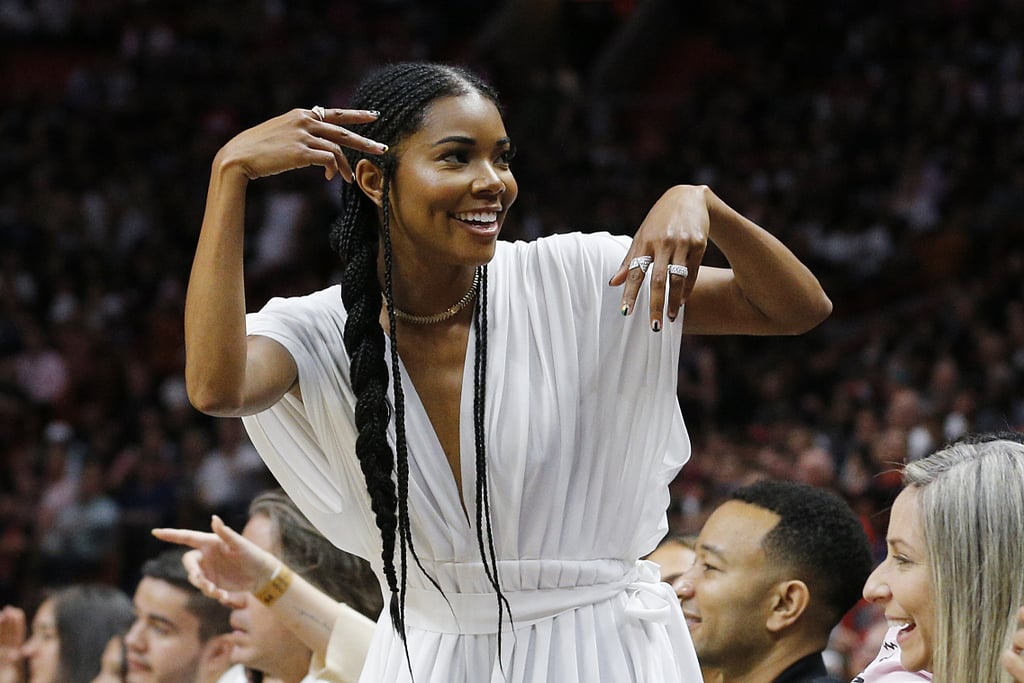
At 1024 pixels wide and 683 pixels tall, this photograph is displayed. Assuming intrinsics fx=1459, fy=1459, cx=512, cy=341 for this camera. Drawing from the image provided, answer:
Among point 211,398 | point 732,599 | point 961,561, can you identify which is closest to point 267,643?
point 732,599

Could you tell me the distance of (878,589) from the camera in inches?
102

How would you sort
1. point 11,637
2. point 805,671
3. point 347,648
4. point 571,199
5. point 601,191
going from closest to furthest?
1. point 805,671
2. point 347,648
3. point 11,637
4. point 571,199
5. point 601,191

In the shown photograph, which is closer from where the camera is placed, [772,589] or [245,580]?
[772,589]

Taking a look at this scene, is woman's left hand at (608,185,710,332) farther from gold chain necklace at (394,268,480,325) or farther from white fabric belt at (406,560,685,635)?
white fabric belt at (406,560,685,635)

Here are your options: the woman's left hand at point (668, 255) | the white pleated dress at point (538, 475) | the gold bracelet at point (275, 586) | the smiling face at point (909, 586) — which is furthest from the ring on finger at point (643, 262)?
the gold bracelet at point (275, 586)

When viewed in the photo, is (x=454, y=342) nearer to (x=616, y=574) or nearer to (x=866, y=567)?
(x=616, y=574)

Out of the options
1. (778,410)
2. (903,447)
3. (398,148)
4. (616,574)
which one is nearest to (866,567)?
(616,574)

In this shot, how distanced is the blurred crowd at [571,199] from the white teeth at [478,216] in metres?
4.25

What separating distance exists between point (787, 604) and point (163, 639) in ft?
5.71

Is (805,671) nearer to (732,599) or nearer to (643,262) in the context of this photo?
(732,599)

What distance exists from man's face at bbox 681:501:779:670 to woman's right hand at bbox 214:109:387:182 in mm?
1368

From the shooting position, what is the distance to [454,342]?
250 cm

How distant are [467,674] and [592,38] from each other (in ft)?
45.3

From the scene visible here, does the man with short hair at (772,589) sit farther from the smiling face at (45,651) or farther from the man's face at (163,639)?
the smiling face at (45,651)
